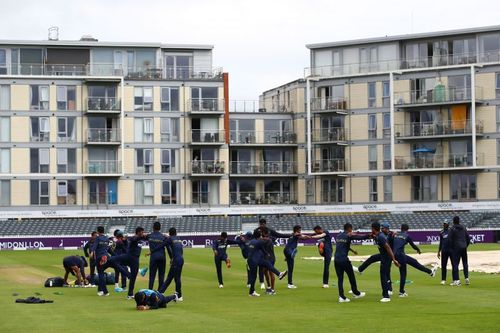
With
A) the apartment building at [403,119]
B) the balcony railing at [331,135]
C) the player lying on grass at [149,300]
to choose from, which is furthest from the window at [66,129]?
the player lying on grass at [149,300]

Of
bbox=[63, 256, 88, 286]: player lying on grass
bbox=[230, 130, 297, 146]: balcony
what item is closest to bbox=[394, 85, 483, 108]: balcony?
bbox=[230, 130, 297, 146]: balcony

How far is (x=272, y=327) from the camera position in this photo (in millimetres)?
24047

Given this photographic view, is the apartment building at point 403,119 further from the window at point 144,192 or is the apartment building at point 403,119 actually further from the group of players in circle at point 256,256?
the group of players in circle at point 256,256

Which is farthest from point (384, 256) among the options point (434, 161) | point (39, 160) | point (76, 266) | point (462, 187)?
point (39, 160)

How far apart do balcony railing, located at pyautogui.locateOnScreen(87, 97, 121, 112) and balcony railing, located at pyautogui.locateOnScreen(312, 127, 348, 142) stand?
19.6 m

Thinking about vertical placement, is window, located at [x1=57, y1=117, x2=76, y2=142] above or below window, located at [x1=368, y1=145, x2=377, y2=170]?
above

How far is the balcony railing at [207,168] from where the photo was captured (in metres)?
98.1

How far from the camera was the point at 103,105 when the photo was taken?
9538 cm

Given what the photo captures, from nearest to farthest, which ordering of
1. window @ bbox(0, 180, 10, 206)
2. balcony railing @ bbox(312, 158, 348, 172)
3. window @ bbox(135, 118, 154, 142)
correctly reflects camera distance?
window @ bbox(0, 180, 10, 206), window @ bbox(135, 118, 154, 142), balcony railing @ bbox(312, 158, 348, 172)

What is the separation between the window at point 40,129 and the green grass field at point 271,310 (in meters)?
54.2

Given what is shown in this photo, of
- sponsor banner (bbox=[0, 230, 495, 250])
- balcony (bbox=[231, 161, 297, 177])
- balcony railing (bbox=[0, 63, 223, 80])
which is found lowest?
sponsor banner (bbox=[0, 230, 495, 250])

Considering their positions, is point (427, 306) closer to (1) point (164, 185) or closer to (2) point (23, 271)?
(2) point (23, 271)

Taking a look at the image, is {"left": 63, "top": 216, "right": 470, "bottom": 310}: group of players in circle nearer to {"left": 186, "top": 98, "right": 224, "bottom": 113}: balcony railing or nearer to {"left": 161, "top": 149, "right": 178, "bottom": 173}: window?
{"left": 161, "top": 149, "right": 178, "bottom": 173}: window

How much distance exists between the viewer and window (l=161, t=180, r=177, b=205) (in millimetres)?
98188
